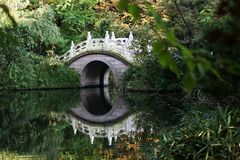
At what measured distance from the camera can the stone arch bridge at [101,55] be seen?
944 inches

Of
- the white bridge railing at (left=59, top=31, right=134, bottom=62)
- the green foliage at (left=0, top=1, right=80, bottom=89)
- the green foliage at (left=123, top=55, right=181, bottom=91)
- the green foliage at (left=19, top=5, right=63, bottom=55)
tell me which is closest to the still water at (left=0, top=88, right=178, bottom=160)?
the green foliage at (left=123, top=55, right=181, bottom=91)

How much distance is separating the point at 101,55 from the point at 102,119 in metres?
9.22

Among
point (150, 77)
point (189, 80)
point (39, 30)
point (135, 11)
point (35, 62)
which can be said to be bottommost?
point (189, 80)

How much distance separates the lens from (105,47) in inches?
967

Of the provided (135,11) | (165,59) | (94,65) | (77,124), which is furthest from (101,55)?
(165,59)

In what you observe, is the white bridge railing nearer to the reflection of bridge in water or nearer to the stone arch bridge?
the stone arch bridge

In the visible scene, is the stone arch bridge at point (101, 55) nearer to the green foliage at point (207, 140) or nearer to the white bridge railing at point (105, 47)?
the white bridge railing at point (105, 47)

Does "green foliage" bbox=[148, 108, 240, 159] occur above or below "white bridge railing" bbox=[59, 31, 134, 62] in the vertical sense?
below

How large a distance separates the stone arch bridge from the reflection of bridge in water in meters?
2.86

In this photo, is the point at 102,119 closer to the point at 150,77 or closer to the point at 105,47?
the point at 150,77

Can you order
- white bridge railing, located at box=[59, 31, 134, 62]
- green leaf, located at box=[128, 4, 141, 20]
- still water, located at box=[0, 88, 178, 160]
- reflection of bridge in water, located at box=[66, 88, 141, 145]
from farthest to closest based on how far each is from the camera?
white bridge railing, located at box=[59, 31, 134, 62] → reflection of bridge in water, located at box=[66, 88, 141, 145] → still water, located at box=[0, 88, 178, 160] → green leaf, located at box=[128, 4, 141, 20]

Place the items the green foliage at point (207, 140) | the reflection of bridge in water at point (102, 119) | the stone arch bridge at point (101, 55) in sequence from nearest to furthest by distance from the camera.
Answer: the green foliage at point (207, 140) < the reflection of bridge in water at point (102, 119) < the stone arch bridge at point (101, 55)

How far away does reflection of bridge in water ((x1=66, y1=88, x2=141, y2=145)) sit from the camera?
12906 mm

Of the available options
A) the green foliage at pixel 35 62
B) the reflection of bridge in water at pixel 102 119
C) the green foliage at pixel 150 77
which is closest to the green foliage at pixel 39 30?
the green foliage at pixel 35 62
